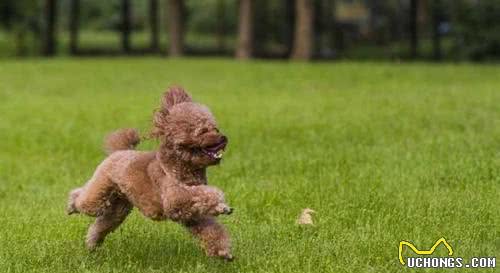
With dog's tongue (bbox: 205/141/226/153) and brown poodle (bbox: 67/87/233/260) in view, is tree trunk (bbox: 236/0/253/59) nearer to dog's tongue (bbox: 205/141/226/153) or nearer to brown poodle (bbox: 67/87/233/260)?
brown poodle (bbox: 67/87/233/260)

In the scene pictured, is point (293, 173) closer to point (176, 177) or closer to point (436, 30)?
point (176, 177)

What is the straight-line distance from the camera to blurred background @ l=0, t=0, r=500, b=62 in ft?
106

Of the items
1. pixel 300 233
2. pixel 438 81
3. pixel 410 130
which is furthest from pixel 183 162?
pixel 438 81

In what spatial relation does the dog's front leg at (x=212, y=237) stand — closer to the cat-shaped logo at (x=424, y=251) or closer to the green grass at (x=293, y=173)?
the green grass at (x=293, y=173)

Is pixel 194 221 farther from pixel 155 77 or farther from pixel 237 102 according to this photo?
pixel 155 77

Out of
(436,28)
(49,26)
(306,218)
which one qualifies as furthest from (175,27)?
(306,218)

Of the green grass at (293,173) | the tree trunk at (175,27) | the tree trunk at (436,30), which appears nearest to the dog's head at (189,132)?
the green grass at (293,173)

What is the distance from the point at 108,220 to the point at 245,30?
24.3 meters

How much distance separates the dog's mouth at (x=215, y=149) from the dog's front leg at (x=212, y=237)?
1.20 feet

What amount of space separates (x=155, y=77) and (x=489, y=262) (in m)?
16.8

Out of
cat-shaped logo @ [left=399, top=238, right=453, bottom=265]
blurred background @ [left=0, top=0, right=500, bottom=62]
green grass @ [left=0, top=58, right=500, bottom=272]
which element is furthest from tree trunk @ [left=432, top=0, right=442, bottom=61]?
cat-shaped logo @ [left=399, top=238, right=453, bottom=265]

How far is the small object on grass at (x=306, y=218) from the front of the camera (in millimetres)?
6367

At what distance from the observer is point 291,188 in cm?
766

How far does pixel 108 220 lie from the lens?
5535 mm
